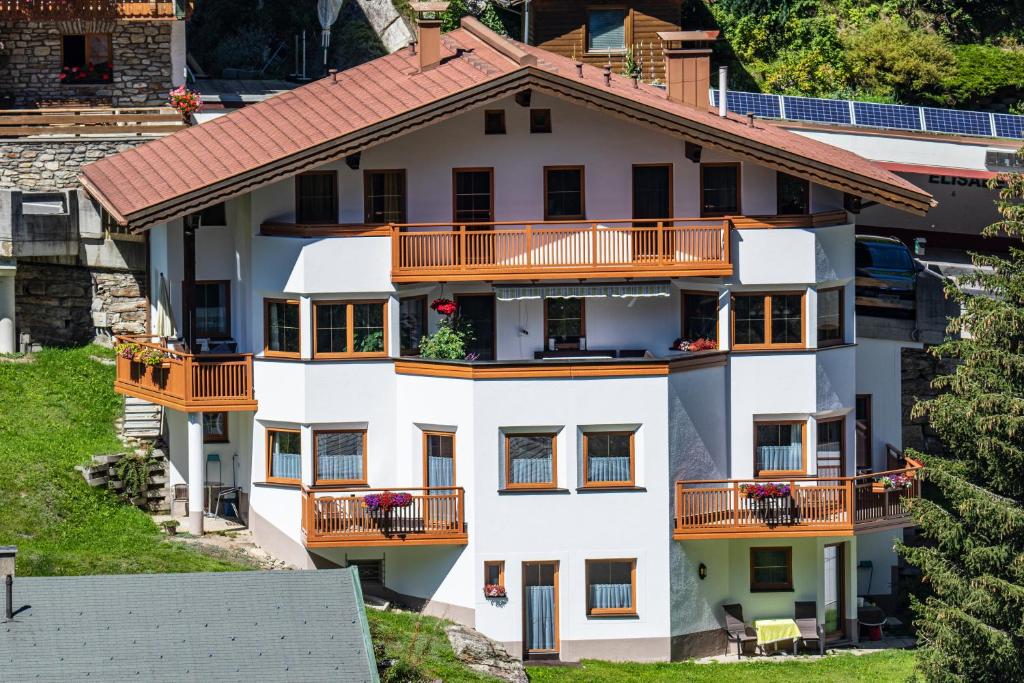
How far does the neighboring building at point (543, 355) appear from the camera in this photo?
4634 cm

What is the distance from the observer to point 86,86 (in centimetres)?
6191

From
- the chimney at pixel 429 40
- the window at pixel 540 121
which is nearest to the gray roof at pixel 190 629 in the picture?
the window at pixel 540 121

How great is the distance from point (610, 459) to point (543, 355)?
272 centimetres

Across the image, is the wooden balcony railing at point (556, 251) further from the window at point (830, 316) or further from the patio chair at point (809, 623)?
the patio chair at point (809, 623)

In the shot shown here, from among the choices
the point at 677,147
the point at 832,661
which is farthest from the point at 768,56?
the point at 832,661

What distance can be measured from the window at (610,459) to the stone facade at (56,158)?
1608cm

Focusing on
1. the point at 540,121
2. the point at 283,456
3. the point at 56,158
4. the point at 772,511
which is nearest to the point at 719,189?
the point at 540,121

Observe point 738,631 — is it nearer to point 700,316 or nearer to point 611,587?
point 611,587

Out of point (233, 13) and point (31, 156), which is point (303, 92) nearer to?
point (31, 156)

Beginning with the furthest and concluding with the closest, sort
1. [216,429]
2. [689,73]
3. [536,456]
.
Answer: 1. [689,73]
2. [216,429]
3. [536,456]

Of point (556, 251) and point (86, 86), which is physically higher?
point (86, 86)

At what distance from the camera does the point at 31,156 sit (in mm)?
57312

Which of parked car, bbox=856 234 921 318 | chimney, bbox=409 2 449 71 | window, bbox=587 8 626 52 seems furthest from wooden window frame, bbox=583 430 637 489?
window, bbox=587 8 626 52

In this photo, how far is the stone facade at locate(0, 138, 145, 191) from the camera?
188ft
